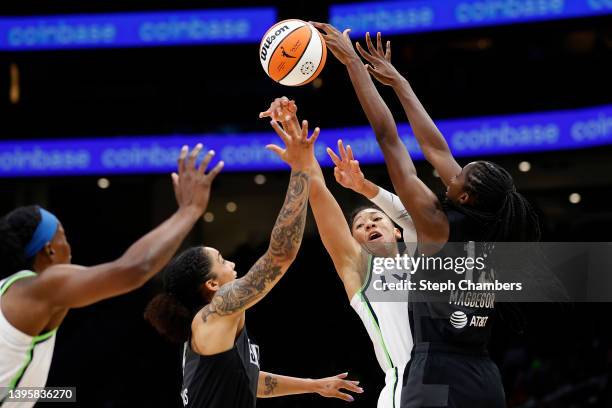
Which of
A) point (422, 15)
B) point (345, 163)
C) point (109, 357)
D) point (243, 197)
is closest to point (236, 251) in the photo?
point (243, 197)

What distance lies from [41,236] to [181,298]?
78 centimetres

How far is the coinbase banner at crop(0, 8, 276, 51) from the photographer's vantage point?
11.8m

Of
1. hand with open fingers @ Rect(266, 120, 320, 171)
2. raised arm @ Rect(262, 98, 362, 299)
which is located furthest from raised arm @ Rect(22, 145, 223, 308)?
raised arm @ Rect(262, 98, 362, 299)

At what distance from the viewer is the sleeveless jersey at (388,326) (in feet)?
12.8

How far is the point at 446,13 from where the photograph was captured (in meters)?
11.0

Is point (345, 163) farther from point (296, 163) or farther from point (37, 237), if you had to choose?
point (37, 237)

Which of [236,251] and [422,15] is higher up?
[422,15]

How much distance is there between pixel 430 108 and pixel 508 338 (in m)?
3.46

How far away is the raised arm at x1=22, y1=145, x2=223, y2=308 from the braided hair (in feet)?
3.62

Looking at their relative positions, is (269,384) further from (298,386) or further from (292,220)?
(292,220)

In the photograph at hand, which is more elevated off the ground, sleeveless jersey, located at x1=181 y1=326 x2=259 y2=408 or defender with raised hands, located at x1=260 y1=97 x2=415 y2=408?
defender with raised hands, located at x1=260 y1=97 x2=415 y2=408

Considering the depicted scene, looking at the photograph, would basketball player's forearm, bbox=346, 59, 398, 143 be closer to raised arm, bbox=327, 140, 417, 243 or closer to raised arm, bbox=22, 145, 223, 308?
raised arm, bbox=327, 140, 417, 243

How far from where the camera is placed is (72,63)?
12609 millimetres

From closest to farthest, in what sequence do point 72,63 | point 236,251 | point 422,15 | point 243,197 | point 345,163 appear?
point 345,163
point 422,15
point 72,63
point 236,251
point 243,197
